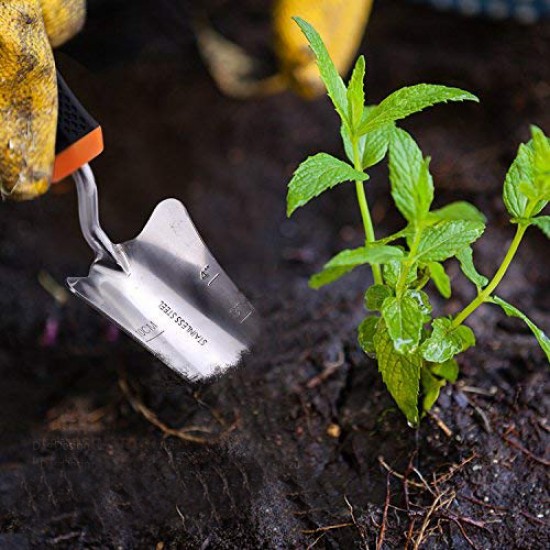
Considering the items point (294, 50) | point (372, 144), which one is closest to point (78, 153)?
point (372, 144)

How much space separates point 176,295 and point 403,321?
417 mm

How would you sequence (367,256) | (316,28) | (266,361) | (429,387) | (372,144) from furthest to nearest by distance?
1. (316,28)
2. (266,361)
3. (429,387)
4. (372,144)
5. (367,256)

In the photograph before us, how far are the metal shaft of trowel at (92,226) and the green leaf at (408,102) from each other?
47 centimetres

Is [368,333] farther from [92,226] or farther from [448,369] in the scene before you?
[92,226]

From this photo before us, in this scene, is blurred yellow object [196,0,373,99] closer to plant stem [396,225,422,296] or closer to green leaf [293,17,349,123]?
green leaf [293,17,349,123]

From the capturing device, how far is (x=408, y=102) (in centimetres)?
115

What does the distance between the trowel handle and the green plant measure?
1.39 feet

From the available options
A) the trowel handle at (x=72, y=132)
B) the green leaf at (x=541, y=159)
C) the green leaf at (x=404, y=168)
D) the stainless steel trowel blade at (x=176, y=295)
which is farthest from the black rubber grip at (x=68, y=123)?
the green leaf at (x=541, y=159)

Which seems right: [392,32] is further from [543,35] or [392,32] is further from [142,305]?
[142,305]

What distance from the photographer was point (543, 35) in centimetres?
254

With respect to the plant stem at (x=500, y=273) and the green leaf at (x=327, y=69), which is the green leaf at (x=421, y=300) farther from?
the green leaf at (x=327, y=69)

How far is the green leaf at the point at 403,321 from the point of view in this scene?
45.3 inches

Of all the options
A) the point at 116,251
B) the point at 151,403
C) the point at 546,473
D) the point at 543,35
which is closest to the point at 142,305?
the point at 116,251

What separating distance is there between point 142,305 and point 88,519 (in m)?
0.37
